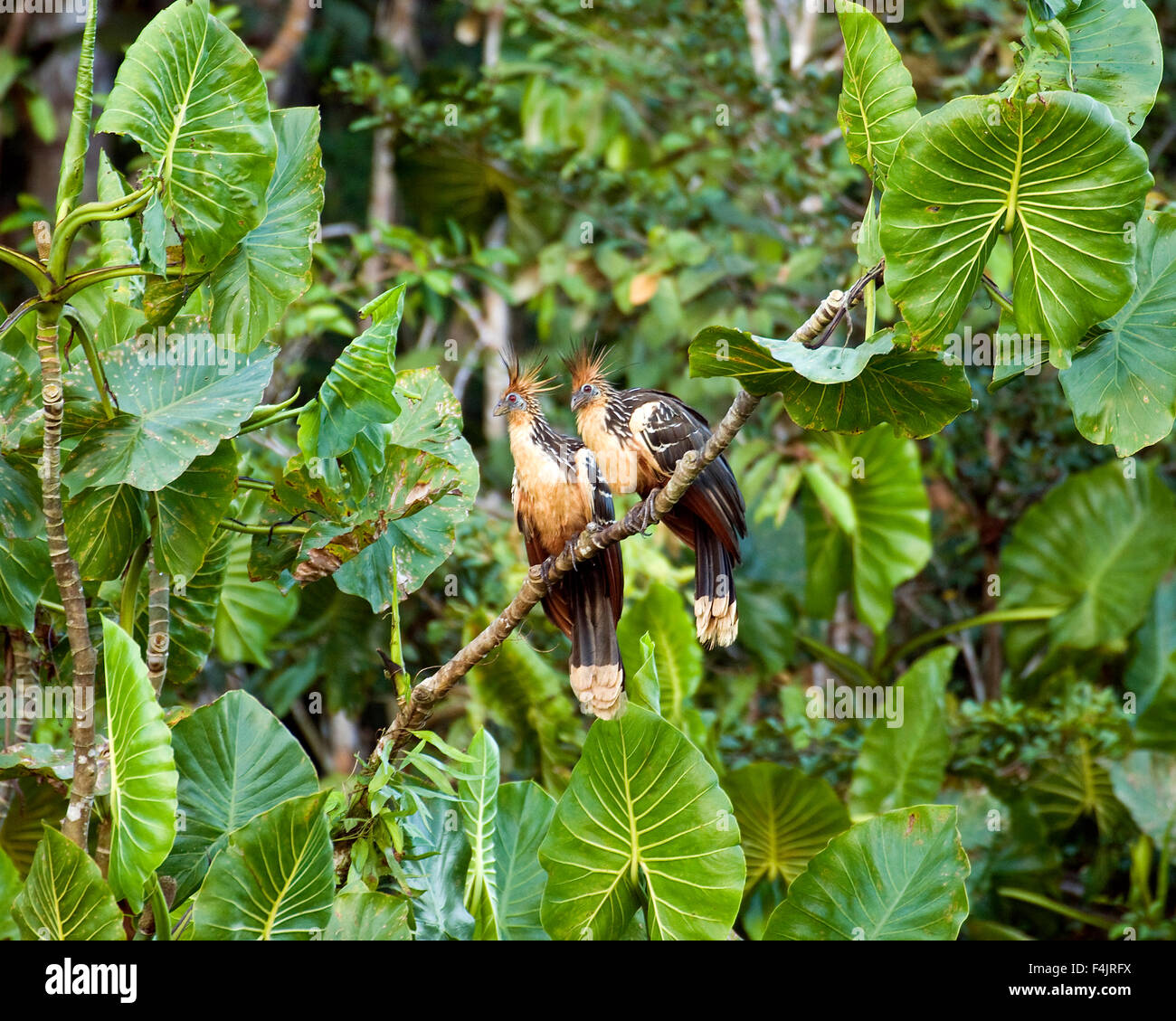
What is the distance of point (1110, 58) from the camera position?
190 centimetres

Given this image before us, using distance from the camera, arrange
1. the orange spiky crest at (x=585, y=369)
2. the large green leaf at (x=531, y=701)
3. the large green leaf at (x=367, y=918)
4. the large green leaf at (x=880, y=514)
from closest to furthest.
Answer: the large green leaf at (x=367, y=918), the orange spiky crest at (x=585, y=369), the large green leaf at (x=531, y=701), the large green leaf at (x=880, y=514)

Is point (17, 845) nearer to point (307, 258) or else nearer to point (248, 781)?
point (248, 781)

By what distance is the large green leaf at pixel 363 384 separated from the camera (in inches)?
78.5

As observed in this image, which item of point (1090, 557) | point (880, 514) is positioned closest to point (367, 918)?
point (880, 514)

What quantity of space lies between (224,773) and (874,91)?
5.46ft

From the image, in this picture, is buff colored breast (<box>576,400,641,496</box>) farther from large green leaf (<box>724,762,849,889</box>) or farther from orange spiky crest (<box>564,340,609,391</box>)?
large green leaf (<box>724,762,849,889</box>)

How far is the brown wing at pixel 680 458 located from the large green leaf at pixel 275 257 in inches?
28.0

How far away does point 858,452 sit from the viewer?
4430 mm

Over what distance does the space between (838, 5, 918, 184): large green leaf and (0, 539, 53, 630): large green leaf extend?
1.58 meters

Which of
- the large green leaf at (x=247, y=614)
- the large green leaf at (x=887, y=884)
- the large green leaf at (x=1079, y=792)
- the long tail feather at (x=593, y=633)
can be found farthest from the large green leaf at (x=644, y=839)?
the large green leaf at (x=1079, y=792)

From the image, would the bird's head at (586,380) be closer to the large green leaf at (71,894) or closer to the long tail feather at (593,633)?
the long tail feather at (593,633)

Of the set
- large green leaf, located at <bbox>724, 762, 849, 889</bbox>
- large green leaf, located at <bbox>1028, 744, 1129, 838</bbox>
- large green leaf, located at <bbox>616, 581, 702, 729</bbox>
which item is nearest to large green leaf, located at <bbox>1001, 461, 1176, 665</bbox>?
large green leaf, located at <bbox>1028, 744, 1129, 838</bbox>

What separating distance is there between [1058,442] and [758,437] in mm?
1479
